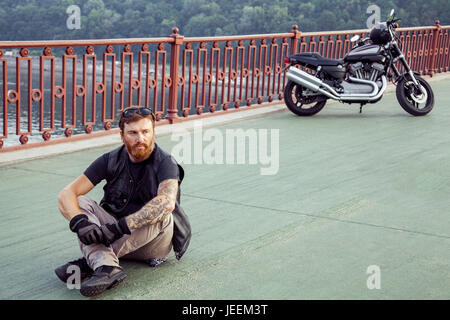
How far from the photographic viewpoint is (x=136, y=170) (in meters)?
3.73

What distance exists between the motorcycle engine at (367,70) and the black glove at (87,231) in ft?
21.2

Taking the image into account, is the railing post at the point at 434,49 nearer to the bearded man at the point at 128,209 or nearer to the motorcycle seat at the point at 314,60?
the motorcycle seat at the point at 314,60

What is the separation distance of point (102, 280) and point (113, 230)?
24 centimetres

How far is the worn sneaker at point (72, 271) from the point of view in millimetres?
3551

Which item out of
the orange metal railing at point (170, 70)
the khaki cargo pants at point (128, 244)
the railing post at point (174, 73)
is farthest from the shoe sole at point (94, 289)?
the railing post at point (174, 73)

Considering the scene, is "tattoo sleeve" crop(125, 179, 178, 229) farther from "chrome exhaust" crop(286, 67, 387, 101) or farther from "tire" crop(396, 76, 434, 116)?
"tire" crop(396, 76, 434, 116)

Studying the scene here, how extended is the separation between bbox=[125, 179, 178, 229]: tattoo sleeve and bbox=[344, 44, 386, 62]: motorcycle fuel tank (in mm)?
6137

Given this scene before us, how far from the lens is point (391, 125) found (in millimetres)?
8711

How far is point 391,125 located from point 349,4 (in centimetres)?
1828

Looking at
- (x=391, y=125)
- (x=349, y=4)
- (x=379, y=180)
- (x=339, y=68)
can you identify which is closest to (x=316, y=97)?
(x=339, y=68)

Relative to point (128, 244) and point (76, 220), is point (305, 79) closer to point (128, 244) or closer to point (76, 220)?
point (128, 244)

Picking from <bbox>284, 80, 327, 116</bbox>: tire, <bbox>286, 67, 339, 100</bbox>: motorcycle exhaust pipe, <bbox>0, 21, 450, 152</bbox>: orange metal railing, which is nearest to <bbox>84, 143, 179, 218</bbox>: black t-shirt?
<bbox>0, 21, 450, 152</bbox>: orange metal railing

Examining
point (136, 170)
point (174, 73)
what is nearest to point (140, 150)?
point (136, 170)
